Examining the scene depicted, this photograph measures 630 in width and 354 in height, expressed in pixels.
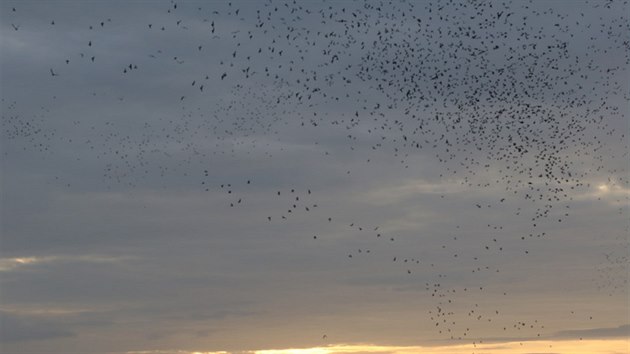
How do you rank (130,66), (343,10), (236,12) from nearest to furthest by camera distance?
(236,12) → (130,66) → (343,10)

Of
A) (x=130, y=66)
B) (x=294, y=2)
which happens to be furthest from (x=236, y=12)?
(x=130, y=66)

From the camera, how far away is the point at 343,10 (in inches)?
1795

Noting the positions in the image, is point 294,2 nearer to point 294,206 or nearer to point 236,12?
point 236,12

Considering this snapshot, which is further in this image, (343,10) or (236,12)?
(343,10)

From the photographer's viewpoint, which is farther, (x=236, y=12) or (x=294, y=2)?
(x=294, y=2)

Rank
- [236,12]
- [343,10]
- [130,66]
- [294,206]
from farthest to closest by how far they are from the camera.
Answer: [294,206] → [343,10] → [130,66] → [236,12]

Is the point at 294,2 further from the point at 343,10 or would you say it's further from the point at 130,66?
the point at 130,66

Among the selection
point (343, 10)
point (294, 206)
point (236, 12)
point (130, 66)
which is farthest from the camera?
point (294, 206)

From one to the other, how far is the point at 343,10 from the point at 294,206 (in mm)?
26300

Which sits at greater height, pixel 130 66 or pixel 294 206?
pixel 130 66

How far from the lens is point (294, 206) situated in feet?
164

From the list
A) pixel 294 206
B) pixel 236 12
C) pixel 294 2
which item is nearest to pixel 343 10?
pixel 294 2

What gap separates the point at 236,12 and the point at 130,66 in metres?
14.4

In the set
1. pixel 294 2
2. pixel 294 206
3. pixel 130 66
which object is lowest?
pixel 294 206
